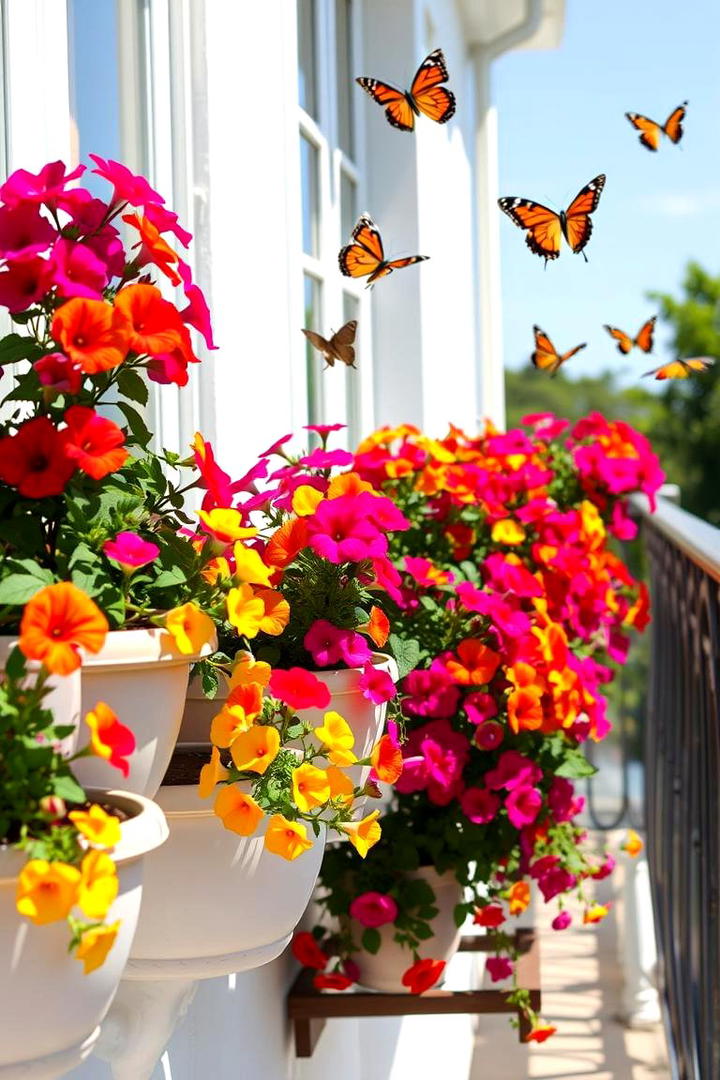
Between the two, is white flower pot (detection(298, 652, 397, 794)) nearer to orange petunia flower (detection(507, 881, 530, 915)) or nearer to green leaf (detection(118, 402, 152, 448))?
green leaf (detection(118, 402, 152, 448))

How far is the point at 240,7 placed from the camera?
1.70 metres

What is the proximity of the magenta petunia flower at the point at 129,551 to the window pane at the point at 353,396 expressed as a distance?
7.06 feet

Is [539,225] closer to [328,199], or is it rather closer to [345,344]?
[345,344]

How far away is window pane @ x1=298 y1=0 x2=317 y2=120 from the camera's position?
7.87 ft

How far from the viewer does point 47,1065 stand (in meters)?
0.66

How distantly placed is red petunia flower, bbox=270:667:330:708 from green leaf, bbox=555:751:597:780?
1.04m

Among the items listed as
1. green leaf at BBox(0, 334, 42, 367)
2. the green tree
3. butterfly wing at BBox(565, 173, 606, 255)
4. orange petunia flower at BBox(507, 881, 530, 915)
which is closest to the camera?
green leaf at BBox(0, 334, 42, 367)

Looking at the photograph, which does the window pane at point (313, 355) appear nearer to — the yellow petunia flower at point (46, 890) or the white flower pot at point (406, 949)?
the white flower pot at point (406, 949)

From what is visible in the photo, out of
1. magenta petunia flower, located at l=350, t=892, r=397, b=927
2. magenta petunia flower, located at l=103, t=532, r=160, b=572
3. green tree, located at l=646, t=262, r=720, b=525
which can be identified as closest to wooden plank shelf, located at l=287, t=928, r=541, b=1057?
magenta petunia flower, located at l=350, t=892, r=397, b=927

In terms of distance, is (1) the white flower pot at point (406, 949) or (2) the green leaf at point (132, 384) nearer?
(2) the green leaf at point (132, 384)

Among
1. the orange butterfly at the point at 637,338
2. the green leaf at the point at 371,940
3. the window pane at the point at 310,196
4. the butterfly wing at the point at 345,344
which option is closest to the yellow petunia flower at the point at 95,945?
the butterfly wing at the point at 345,344

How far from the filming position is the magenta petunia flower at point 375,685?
3.58ft

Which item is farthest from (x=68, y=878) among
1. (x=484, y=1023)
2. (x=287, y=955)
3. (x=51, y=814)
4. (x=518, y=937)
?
(x=484, y=1023)

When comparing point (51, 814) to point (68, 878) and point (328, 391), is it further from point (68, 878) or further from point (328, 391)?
point (328, 391)
